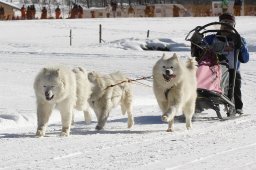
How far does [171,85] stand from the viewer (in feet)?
23.7

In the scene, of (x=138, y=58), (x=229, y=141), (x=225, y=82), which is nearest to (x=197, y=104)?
(x=225, y=82)

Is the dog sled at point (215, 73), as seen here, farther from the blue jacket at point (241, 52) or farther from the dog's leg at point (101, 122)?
the dog's leg at point (101, 122)

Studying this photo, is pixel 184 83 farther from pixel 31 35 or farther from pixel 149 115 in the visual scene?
pixel 31 35

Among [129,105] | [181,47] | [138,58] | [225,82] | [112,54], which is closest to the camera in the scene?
[129,105]

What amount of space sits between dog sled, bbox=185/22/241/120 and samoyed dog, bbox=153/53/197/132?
714 millimetres

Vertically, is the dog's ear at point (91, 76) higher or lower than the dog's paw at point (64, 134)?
higher

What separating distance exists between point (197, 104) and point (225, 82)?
0.65m

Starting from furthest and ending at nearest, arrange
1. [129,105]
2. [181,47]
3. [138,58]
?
[181,47]
[138,58]
[129,105]

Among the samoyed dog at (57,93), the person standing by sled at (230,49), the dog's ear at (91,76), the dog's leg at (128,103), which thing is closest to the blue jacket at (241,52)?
the person standing by sled at (230,49)

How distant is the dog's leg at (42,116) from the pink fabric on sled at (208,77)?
2330 millimetres

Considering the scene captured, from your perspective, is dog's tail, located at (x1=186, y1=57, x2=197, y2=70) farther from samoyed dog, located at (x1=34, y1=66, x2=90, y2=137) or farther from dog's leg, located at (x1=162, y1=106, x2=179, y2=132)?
samoyed dog, located at (x1=34, y1=66, x2=90, y2=137)

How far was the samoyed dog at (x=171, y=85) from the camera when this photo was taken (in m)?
7.14

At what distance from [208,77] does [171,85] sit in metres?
1.10

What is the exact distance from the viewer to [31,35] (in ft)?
104
